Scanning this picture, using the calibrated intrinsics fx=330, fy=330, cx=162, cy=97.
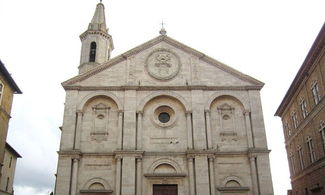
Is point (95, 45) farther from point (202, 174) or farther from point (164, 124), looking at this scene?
point (202, 174)

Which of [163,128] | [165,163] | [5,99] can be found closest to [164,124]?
[163,128]

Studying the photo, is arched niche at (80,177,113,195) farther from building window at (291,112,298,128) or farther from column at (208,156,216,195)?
building window at (291,112,298,128)

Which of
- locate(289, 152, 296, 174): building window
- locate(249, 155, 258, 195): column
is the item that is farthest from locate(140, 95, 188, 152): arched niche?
locate(289, 152, 296, 174): building window

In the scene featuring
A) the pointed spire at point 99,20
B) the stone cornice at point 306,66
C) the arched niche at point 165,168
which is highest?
the pointed spire at point 99,20

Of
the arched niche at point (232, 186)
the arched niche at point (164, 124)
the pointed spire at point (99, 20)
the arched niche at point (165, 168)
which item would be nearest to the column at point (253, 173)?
the arched niche at point (232, 186)

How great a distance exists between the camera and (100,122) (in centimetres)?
2517

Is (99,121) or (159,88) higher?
(159,88)

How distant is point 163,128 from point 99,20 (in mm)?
17859

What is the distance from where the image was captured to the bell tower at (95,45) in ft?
112

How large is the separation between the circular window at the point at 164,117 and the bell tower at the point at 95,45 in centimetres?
1123

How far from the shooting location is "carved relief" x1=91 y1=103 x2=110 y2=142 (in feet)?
80.3

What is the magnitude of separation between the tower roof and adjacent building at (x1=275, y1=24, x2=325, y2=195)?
20708 mm

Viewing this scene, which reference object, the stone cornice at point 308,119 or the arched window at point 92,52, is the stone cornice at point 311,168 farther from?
the arched window at point 92,52

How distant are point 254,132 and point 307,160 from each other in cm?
736
